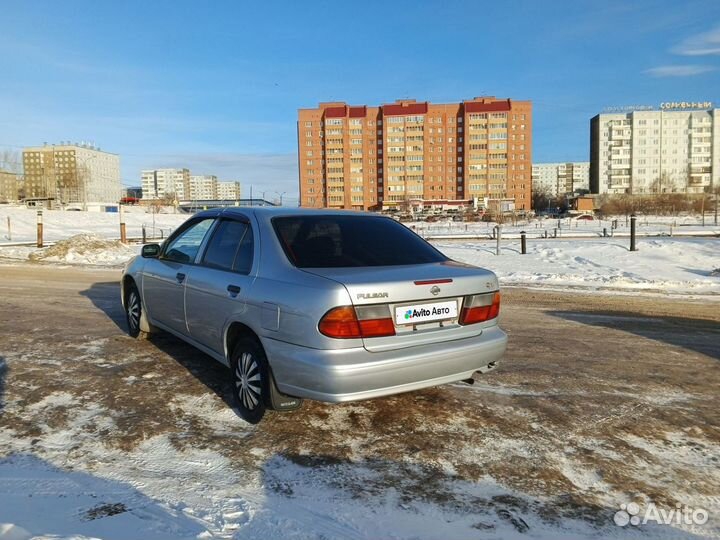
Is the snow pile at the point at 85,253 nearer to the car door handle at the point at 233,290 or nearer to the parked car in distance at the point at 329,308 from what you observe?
the parked car in distance at the point at 329,308

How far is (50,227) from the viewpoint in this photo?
46938 mm

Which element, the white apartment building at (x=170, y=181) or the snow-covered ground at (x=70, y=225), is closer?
the snow-covered ground at (x=70, y=225)

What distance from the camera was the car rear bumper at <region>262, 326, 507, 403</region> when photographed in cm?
313

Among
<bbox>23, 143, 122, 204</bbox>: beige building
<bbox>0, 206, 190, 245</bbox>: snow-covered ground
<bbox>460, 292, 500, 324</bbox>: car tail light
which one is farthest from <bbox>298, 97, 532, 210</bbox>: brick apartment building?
<bbox>460, 292, 500, 324</bbox>: car tail light

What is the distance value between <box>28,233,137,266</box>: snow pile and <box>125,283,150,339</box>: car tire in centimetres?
1137

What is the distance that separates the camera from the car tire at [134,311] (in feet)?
19.5

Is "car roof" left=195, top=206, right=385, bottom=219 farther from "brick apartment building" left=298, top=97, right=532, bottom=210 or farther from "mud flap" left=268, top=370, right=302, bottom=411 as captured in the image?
"brick apartment building" left=298, top=97, right=532, bottom=210

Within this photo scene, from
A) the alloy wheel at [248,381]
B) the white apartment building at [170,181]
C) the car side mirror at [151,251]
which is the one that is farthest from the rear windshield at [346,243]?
the white apartment building at [170,181]

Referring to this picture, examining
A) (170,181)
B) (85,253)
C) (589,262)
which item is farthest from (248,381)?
(170,181)

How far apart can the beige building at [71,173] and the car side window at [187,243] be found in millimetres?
104048

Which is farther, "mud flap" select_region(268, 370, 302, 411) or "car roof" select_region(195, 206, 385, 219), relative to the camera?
"car roof" select_region(195, 206, 385, 219)

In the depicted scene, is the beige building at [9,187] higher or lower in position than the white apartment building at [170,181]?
lower

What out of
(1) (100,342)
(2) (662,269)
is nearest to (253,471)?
(1) (100,342)

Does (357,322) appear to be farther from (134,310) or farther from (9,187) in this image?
(9,187)
